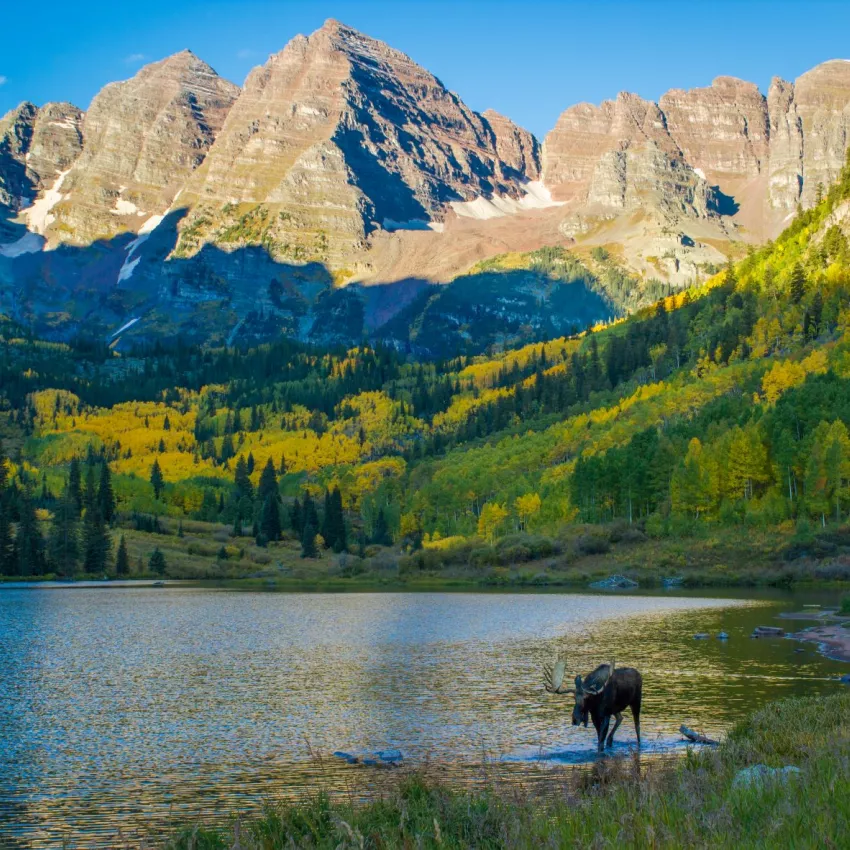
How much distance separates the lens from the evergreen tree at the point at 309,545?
643 ft

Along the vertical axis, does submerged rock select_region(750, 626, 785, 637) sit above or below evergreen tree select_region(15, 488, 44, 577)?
below

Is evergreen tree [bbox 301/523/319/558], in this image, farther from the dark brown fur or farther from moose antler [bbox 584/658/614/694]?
moose antler [bbox 584/658/614/694]

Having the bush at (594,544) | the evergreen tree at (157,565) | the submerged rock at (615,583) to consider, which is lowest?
the submerged rock at (615,583)

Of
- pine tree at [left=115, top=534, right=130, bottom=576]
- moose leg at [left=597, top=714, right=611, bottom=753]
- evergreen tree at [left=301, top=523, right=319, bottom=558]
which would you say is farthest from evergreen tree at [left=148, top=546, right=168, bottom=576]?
moose leg at [left=597, top=714, right=611, bottom=753]

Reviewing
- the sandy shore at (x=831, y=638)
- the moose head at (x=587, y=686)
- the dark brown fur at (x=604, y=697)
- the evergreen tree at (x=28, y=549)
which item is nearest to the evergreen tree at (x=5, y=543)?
the evergreen tree at (x=28, y=549)

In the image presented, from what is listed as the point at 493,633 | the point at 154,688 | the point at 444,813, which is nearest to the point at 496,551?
the point at 493,633

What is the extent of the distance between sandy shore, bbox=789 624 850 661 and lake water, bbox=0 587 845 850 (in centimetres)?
129

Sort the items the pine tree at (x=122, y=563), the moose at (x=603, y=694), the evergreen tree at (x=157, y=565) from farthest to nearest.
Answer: the evergreen tree at (x=157, y=565) → the pine tree at (x=122, y=563) → the moose at (x=603, y=694)

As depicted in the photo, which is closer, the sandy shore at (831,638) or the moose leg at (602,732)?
the moose leg at (602,732)

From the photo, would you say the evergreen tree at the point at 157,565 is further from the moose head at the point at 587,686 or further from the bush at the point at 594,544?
the moose head at the point at 587,686

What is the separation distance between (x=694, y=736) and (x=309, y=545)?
547ft

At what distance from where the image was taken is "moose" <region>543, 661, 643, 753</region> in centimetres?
3164

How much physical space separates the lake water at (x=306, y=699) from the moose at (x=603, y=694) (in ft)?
4.51

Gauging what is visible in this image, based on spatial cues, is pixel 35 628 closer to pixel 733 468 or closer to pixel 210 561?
pixel 733 468
